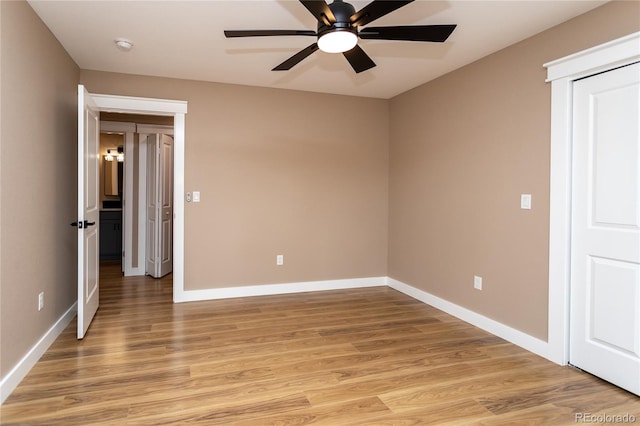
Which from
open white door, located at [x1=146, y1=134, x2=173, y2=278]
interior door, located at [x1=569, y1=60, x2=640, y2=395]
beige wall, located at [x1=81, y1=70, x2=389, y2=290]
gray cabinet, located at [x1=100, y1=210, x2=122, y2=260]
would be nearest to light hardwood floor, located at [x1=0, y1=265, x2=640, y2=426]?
interior door, located at [x1=569, y1=60, x2=640, y2=395]

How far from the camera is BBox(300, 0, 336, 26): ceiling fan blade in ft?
5.99

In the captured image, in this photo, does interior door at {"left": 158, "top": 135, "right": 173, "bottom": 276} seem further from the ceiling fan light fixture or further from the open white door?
the ceiling fan light fixture

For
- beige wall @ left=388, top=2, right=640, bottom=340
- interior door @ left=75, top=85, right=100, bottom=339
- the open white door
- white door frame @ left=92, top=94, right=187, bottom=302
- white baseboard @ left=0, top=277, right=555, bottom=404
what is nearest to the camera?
white baseboard @ left=0, top=277, right=555, bottom=404

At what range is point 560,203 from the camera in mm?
2785

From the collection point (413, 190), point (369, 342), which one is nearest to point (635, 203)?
point (369, 342)

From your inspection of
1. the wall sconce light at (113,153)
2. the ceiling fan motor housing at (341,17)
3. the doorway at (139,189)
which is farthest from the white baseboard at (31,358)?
the wall sconce light at (113,153)

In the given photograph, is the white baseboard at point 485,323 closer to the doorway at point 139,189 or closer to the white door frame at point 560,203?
the white door frame at point 560,203

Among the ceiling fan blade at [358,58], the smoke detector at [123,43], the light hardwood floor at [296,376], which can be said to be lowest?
the light hardwood floor at [296,376]

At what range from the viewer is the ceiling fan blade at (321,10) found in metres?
1.83

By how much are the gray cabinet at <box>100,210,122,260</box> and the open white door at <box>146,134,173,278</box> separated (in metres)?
1.55

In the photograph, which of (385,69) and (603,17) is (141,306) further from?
(603,17)

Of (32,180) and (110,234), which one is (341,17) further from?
(110,234)

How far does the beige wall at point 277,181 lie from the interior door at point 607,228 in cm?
261

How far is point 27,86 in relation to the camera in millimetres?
2543
